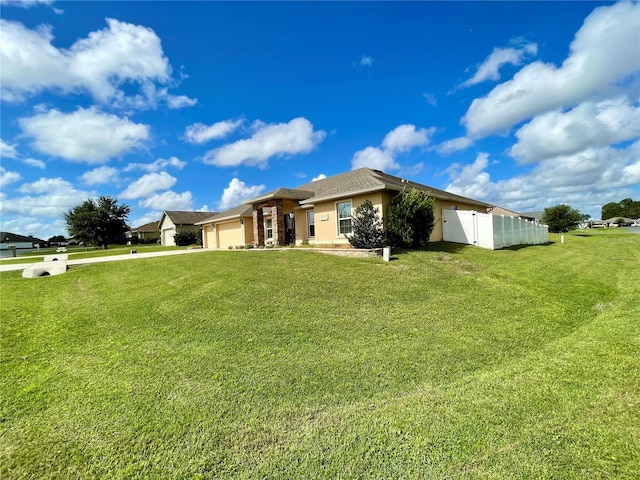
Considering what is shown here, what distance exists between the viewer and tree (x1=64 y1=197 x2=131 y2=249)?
36.4 metres

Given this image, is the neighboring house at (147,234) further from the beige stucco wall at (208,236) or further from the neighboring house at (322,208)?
the neighboring house at (322,208)

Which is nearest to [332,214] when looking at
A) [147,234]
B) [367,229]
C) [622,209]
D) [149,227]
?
[367,229]

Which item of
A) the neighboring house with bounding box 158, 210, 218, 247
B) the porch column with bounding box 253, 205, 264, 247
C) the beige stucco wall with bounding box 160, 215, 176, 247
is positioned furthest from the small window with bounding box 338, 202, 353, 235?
the beige stucco wall with bounding box 160, 215, 176, 247

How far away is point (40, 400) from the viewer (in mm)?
3551

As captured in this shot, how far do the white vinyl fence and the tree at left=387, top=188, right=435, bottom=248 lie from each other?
163 inches

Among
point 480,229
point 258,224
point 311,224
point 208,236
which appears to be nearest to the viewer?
point 480,229

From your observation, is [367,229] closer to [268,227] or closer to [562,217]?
[268,227]

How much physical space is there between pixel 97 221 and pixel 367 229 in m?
39.3

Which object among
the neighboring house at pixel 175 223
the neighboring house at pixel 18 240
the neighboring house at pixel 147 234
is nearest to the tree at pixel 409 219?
the neighboring house at pixel 175 223

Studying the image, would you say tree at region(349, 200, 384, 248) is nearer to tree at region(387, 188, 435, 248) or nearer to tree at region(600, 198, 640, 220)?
tree at region(387, 188, 435, 248)

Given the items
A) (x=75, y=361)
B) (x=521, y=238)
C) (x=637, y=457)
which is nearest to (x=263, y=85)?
(x=75, y=361)

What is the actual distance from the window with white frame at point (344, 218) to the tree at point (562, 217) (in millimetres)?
41239

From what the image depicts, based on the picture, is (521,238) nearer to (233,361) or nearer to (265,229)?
(265,229)

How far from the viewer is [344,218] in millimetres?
15531
